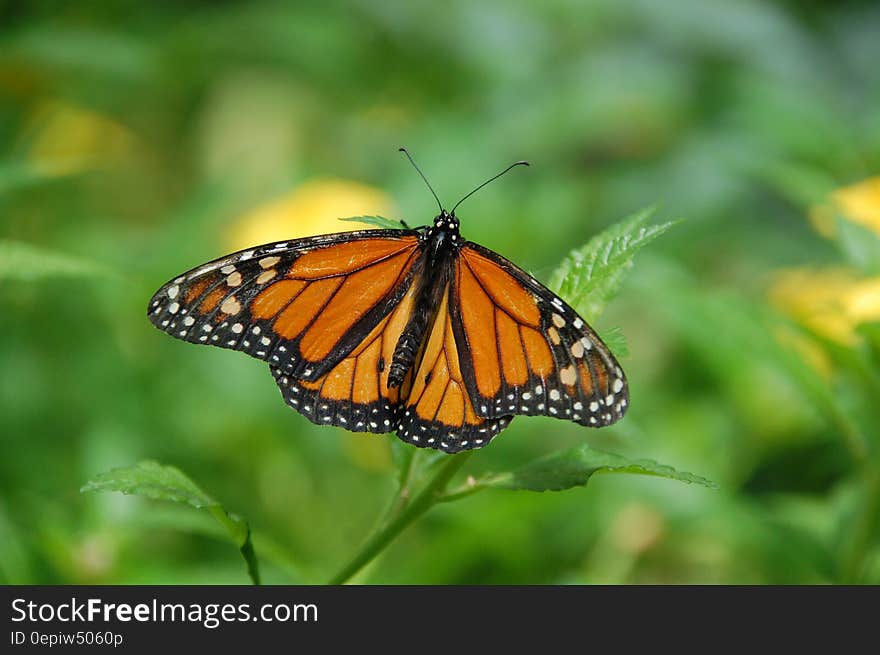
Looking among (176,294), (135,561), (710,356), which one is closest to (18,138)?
(135,561)

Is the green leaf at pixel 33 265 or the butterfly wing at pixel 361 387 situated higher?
the green leaf at pixel 33 265

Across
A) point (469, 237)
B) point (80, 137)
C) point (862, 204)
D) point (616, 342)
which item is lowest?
point (616, 342)

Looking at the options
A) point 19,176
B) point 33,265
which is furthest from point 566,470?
point 19,176

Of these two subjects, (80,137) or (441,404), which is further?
(80,137)

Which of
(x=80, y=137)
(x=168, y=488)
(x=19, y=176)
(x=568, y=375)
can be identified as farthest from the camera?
(x=80, y=137)

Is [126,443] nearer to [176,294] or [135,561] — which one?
[135,561]

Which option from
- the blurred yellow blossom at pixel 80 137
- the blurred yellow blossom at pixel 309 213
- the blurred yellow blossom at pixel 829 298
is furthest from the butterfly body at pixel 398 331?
the blurred yellow blossom at pixel 80 137

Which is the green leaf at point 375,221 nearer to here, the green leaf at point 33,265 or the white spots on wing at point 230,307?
the white spots on wing at point 230,307

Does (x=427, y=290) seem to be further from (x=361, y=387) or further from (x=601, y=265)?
(x=601, y=265)
